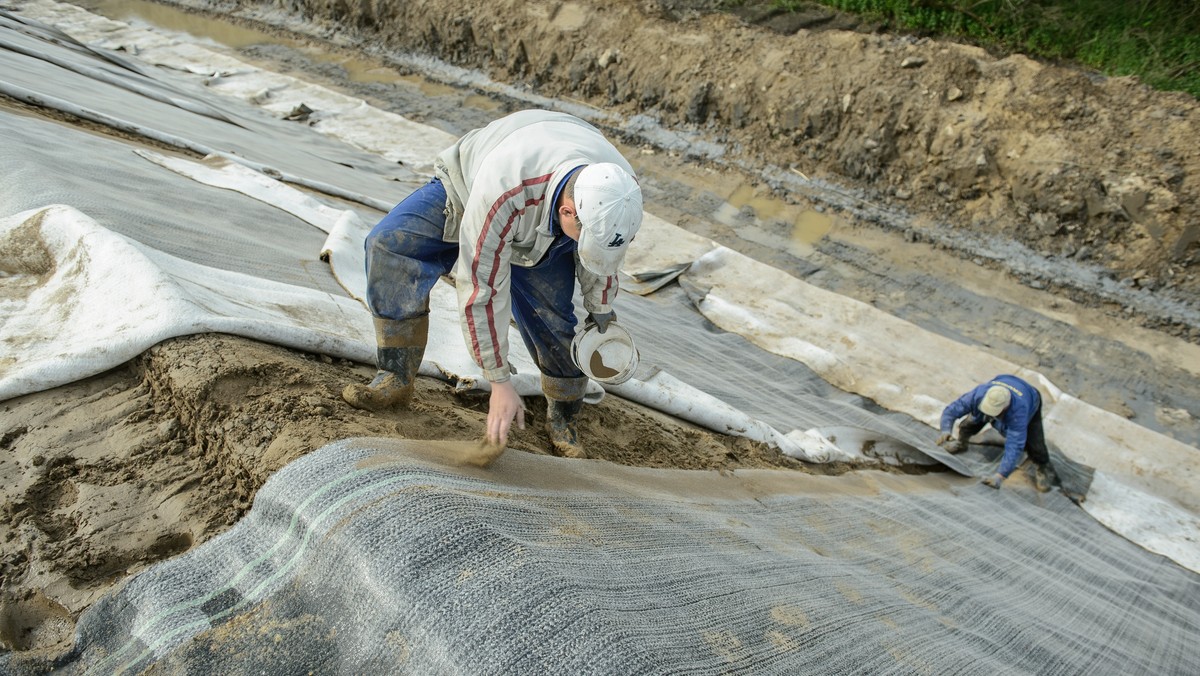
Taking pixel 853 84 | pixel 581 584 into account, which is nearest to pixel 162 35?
pixel 853 84

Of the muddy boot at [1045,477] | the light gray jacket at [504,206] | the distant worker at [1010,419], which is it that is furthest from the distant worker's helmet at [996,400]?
the light gray jacket at [504,206]

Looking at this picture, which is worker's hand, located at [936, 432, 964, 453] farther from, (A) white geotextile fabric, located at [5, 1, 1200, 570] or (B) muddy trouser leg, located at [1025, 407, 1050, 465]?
(B) muddy trouser leg, located at [1025, 407, 1050, 465]

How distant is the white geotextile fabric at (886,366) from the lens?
4273 millimetres

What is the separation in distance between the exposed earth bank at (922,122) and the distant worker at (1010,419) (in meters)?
2.11

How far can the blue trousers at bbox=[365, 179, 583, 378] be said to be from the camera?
2.29 metres

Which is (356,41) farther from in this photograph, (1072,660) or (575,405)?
(1072,660)

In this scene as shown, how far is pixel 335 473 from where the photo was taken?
169cm

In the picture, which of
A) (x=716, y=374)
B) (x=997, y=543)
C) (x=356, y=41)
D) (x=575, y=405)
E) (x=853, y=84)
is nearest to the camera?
(x=575, y=405)

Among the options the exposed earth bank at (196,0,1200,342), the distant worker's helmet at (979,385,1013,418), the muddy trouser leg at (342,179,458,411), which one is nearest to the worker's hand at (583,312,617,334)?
the muddy trouser leg at (342,179,458,411)

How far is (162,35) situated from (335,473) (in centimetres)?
1154

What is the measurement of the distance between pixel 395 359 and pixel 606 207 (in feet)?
3.24

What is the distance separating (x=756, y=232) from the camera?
6.71 meters

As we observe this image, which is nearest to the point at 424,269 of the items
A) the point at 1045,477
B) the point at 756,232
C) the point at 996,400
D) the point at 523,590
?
the point at 523,590

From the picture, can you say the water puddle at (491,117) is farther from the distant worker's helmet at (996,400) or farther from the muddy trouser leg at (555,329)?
the muddy trouser leg at (555,329)
